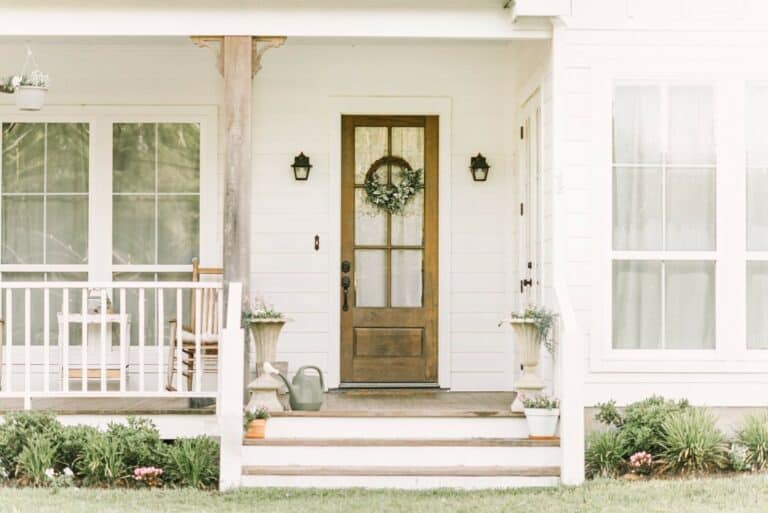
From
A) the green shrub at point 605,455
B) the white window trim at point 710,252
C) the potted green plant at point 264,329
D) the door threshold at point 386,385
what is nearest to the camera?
the green shrub at point 605,455

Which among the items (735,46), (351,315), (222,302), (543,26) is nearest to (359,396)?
(351,315)

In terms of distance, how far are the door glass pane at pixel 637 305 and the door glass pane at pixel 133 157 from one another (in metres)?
3.65

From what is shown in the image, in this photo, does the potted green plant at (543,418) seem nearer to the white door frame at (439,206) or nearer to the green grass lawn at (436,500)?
the green grass lawn at (436,500)

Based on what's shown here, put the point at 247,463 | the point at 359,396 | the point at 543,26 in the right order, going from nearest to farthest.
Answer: the point at 247,463
the point at 543,26
the point at 359,396

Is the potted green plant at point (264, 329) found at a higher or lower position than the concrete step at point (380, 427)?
higher

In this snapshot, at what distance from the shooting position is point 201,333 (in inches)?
329

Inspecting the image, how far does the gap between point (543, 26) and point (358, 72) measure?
2.01 metres

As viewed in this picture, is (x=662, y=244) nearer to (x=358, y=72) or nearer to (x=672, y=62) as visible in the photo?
(x=672, y=62)

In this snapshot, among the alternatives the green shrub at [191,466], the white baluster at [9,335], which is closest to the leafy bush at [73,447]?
Result: the green shrub at [191,466]

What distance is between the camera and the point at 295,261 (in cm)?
912

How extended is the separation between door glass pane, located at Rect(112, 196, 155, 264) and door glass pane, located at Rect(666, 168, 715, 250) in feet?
12.7

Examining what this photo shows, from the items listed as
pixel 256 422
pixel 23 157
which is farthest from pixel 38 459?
pixel 23 157

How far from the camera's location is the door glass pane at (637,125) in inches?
305

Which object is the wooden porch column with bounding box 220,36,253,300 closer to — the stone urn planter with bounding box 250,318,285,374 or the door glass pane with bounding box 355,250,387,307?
the stone urn planter with bounding box 250,318,285,374
